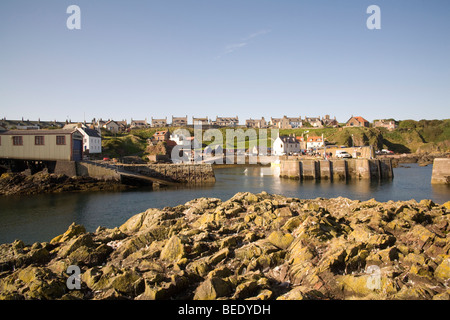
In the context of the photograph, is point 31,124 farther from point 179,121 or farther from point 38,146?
point 38,146

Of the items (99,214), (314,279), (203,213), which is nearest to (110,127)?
(99,214)

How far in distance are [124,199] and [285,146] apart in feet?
210

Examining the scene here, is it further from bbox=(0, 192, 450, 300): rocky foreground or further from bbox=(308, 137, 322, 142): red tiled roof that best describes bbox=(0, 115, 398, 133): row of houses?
bbox=(0, 192, 450, 300): rocky foreground

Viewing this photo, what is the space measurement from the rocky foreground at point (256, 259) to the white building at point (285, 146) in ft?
251

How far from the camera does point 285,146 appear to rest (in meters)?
93.3

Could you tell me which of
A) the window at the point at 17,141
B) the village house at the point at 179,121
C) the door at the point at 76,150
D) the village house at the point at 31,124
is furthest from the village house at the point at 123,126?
the window at the point at 17,141

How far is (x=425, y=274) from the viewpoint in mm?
10008

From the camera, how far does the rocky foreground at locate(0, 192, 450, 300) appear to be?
9.79 metres

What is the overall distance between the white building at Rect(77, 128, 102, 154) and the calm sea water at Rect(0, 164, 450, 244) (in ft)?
114

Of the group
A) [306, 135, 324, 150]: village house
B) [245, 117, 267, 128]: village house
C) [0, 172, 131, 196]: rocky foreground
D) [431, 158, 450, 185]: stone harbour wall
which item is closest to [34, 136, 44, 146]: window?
[0, 172, 131, 196]: rocky foreground

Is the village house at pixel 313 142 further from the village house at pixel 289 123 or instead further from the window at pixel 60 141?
the window at pixel 60 141

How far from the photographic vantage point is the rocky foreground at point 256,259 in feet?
32.1

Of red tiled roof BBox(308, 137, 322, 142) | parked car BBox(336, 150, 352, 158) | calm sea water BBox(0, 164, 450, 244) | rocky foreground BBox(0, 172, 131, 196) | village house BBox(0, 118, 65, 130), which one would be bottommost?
calm sea water BBox(0, 164, 450, 244)
